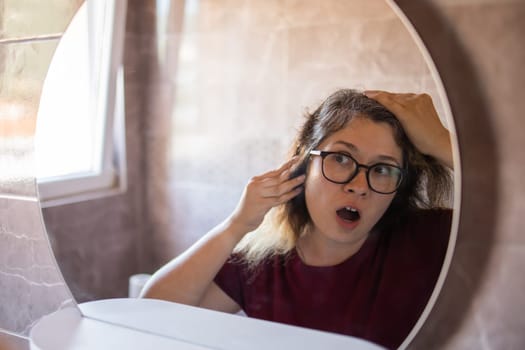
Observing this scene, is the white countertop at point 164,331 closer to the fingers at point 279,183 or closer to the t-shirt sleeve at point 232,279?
the t-shirt sleeve at point 232,279

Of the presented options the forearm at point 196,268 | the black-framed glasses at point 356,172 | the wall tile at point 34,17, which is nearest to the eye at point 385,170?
the black-framed glasses at point 356,172

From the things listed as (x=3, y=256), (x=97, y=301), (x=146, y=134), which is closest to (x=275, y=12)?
(x=146, y=134)

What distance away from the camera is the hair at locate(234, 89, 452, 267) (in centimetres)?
64

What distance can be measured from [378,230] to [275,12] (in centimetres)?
29

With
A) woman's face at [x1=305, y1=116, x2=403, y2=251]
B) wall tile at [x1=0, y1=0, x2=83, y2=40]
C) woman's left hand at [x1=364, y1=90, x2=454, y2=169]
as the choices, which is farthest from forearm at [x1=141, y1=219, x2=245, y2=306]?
wall tile at [x1=0, y1=0, x2=83, y2=40]

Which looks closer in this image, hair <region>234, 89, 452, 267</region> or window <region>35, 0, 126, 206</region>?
hair <region>234, 89, 452, 267</region>

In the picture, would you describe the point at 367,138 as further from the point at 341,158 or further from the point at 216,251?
the point at 216,251

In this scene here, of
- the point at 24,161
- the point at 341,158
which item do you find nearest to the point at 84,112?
the point at 24,161

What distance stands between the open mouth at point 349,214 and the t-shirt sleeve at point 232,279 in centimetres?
15

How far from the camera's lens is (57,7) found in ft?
2.82

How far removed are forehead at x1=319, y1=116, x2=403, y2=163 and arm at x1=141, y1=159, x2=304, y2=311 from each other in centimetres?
7

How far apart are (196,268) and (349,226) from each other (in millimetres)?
218

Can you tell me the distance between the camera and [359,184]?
66 centimetres

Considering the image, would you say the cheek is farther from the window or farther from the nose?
the window
